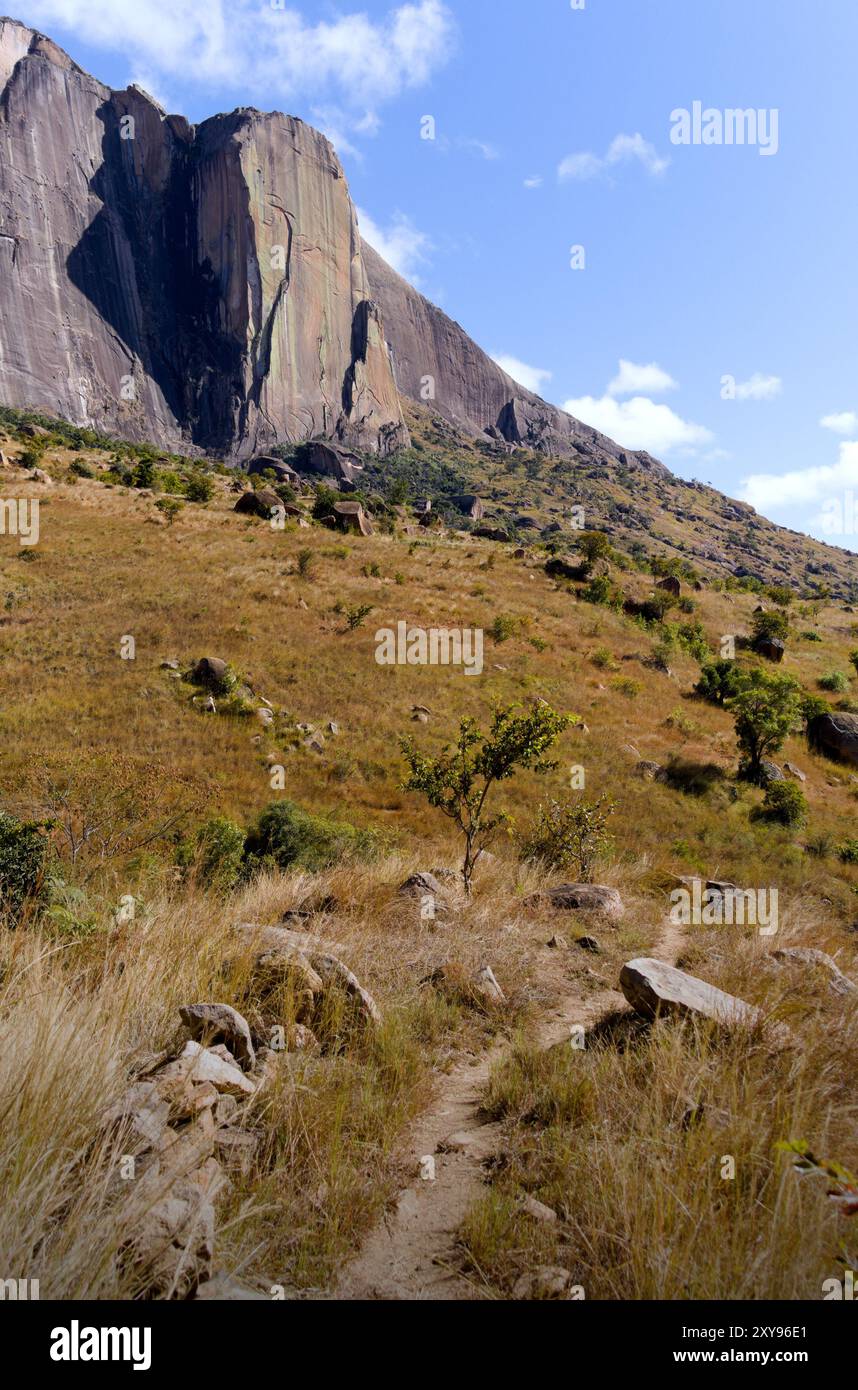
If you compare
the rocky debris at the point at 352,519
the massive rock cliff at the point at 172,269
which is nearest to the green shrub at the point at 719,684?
the rocky debris at the point at 352,519

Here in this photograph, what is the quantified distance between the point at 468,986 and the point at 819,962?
2815 millimetres

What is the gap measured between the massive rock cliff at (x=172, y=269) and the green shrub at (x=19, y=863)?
92.2 meters

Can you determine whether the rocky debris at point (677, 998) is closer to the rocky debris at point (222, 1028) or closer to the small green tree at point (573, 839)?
the rocky debris at point (222, 1028)

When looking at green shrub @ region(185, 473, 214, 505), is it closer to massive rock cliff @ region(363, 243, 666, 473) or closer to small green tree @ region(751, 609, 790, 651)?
small green tree @ region(751, 609, 790, 651)

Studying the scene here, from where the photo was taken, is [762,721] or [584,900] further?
[762,721]

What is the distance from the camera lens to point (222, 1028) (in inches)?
116

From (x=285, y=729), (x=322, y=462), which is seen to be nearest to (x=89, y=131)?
(x=322, y=462)

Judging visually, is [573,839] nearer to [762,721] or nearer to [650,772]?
[650,772]

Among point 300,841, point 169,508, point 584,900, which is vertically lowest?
point 300,841

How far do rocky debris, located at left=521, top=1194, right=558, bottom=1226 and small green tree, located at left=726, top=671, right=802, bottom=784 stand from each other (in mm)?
18924

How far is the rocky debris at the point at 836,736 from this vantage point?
71.3 ft

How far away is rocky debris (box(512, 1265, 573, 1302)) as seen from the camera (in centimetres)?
192

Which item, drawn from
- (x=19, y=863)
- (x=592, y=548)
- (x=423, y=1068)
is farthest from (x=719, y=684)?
(x=19, y=863)

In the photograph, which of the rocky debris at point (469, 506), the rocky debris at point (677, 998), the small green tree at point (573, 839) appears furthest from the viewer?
the rocky debris at point (469, 506)
